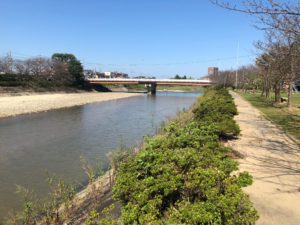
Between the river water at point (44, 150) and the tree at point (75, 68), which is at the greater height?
the tree at point (75, 68)

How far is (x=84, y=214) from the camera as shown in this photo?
6207 millimetres

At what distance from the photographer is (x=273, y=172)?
762cm

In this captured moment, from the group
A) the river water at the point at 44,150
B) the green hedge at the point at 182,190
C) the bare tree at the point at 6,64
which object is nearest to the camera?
the green hedge at the point at 182,190

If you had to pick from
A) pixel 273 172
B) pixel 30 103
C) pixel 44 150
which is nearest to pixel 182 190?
pixel 273 172

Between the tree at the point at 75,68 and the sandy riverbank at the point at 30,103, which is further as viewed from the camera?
the tree at the point at 75,68

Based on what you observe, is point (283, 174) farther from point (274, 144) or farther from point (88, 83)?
point (88, 83)

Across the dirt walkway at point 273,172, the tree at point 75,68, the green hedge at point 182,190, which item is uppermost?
the tree at point 75,68

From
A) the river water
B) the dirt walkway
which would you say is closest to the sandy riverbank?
the river water

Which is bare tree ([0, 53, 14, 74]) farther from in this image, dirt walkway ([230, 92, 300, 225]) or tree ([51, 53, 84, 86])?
dirt walkway ([230, 92, 300, 225])

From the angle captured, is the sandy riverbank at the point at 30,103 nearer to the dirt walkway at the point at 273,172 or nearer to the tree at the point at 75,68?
the dirt walkway at the point at 273,172

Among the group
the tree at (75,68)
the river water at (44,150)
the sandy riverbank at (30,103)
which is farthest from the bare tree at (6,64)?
the river water at (44,150)

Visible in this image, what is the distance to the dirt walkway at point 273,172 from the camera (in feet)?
17.4

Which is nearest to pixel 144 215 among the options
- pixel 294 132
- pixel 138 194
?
pixel 138 194

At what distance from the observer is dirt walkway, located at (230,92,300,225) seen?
208 inches
